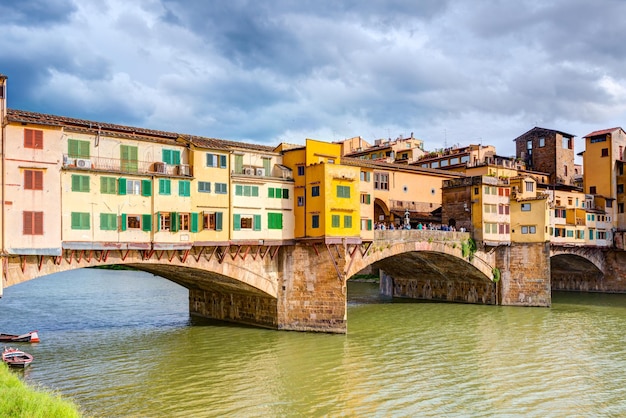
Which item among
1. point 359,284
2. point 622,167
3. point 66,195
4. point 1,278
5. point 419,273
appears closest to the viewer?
point 1,278

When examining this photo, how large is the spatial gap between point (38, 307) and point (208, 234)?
75.5 ft

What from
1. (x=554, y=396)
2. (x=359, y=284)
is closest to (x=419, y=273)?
(x=359, y=284)

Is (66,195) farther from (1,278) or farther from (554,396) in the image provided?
(554,396)

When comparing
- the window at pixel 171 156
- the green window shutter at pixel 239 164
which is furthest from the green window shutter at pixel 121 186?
the green window shutter at pixel 239 164

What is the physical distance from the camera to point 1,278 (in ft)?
86.9

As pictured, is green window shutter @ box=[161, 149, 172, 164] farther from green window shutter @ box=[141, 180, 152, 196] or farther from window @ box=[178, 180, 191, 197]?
green window shutter @ box=[141, 180, 152, 196]

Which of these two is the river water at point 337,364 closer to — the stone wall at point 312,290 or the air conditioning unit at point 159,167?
the stone wall at point 312,290

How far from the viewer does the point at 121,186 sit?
1200 inches

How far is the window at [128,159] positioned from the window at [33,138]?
14.6ft

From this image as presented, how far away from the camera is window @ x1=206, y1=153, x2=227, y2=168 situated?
1332 inches

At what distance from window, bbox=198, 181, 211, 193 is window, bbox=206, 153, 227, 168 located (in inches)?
43.5

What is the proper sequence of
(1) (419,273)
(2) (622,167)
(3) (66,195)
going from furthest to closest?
(2) (622,167)
(1) (419,273)
(3) (66,195)

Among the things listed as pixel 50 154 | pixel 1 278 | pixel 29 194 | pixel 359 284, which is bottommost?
pixel 359 284

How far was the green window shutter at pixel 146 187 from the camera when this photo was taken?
31.2 m
